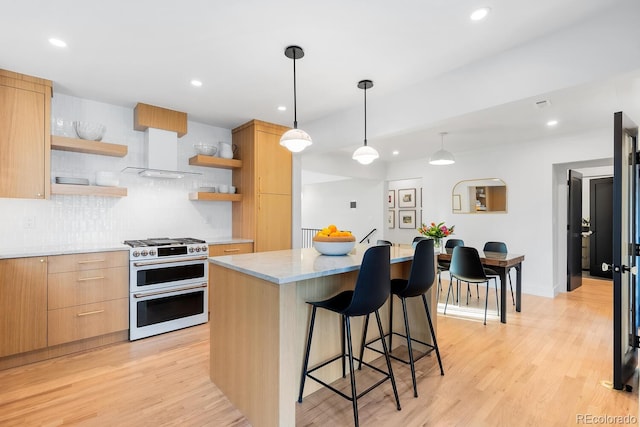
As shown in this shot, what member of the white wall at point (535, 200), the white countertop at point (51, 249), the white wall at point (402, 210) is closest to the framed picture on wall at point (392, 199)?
the white wall at point (402, 210)

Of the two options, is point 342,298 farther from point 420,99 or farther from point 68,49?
point 68,49

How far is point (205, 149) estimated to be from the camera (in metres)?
4.10

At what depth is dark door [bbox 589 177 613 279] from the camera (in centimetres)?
585

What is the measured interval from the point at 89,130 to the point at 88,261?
1.38m

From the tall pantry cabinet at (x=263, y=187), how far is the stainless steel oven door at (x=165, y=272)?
0.80 m

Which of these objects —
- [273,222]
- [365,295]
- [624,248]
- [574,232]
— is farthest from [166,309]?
[574,232]

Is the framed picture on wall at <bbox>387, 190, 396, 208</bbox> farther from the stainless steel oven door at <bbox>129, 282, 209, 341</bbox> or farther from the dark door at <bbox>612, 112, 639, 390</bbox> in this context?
the dark door at <bbox>612, 112, 639, 390</bbox>

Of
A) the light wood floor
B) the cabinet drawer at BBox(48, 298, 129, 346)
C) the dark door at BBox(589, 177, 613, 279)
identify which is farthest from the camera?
the dark door at BBox(589, 177, 613, 279)

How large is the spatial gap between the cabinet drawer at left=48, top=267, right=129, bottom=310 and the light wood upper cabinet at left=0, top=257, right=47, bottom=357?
8 centimetres

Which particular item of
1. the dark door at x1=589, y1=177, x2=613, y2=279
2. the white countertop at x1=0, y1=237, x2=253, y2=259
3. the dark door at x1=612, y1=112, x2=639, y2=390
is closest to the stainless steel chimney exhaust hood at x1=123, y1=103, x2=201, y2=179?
the white countertop at x1=0, y1=237, x2=253, y2=259

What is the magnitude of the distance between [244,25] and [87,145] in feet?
7.29

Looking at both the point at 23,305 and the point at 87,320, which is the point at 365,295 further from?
the point at 23,305

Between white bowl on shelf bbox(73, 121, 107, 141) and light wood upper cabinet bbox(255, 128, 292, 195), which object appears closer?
white bowl on shelf bbox(73, 121, 107, 141)

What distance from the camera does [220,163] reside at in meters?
4.12
